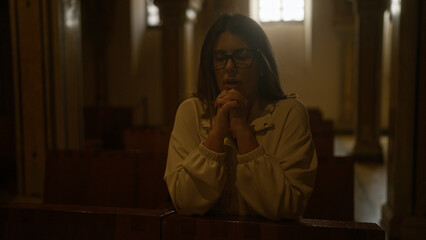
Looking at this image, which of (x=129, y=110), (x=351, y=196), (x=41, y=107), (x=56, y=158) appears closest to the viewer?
(x=351, y=196)

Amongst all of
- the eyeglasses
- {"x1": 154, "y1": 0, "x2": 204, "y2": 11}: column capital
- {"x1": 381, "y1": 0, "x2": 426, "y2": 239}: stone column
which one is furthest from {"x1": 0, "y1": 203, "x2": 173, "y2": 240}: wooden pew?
{"x1": 154, "y1": 0, "x2": 204, "y2": 11}: column capital

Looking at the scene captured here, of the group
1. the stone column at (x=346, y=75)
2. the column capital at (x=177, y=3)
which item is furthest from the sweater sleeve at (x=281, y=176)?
→ the stone column at (x=346, y=75)

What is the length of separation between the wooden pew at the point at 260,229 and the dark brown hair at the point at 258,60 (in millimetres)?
458

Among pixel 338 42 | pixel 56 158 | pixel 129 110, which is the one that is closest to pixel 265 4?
pixel 338 42

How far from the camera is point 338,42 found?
41.6 feet

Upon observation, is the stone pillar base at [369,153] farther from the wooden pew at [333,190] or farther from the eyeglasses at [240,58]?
the eyeglasses at [240,58]

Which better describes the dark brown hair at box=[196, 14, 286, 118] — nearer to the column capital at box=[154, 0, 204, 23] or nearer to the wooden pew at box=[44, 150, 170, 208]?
the wooden pew at box=[44, 150, 170, 208]

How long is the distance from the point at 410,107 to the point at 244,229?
8.13 ft

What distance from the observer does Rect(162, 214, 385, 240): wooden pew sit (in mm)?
1191

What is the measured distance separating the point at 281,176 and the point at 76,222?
767 mm

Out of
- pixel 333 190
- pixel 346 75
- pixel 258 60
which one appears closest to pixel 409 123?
pixel 333 190

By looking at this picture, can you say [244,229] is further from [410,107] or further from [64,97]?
[64,97]

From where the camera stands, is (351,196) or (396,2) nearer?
(351,196)

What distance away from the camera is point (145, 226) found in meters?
1.32
